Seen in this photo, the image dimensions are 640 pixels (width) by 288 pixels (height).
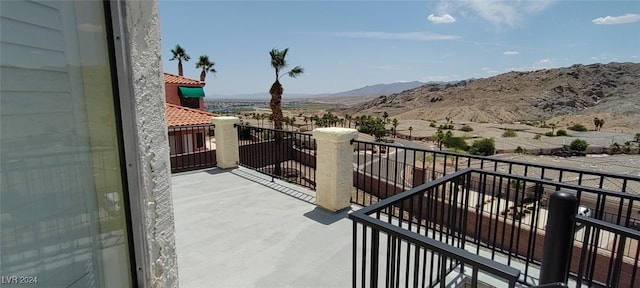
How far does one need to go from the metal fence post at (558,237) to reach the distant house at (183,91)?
2204 cm

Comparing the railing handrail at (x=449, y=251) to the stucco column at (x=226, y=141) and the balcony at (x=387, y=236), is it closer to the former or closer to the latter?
the balcony at (x=387, y=236)

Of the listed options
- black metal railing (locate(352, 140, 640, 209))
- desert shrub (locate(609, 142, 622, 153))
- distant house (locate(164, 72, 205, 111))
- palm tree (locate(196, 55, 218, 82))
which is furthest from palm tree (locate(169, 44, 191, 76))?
desert shrub (locate(609, 142, 622, 153))

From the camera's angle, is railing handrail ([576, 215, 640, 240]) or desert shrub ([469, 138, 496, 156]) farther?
desert shrub ([469, 138, 496, 156])

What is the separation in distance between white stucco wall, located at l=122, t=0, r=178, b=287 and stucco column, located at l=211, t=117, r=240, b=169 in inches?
214

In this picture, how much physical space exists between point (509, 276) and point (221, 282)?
2.49m

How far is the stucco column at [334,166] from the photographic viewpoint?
4.47 m

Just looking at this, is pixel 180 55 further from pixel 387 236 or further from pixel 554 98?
pixel 554 98

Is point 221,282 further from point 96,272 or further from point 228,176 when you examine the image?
point 228,176

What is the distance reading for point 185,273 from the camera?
304 centimetres

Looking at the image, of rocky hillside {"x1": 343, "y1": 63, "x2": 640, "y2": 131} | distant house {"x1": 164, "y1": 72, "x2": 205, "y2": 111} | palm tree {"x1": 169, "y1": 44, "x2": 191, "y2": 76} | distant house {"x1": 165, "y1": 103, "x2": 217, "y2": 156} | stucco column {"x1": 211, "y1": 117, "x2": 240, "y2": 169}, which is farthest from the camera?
rocky hillside {"x1": 343, "y1": 63, "x2": 640, "y2": 131}

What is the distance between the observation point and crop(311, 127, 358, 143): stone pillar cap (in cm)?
442

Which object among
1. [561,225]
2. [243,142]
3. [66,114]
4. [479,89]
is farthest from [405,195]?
[479,89]

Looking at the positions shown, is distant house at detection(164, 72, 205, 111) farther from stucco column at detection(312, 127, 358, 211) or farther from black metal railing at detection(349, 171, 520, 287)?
black metal railing at detection(349, 171, 520, 287)

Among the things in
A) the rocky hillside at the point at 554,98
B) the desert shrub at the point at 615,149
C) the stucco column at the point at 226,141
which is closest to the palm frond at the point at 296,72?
the stucco column at the point at 226,141
